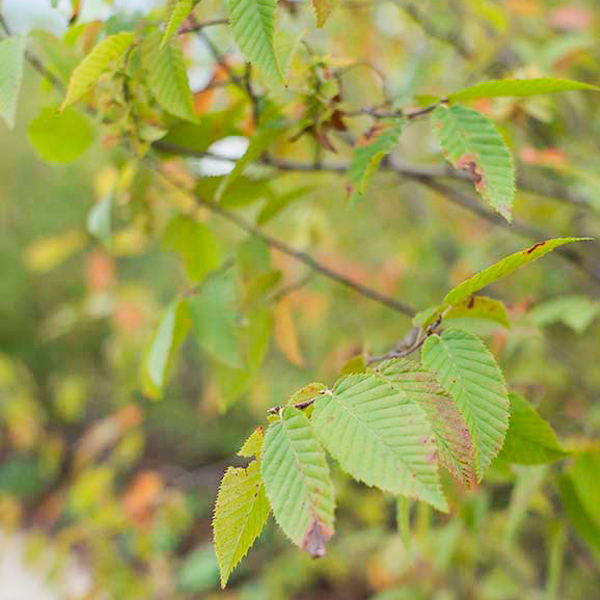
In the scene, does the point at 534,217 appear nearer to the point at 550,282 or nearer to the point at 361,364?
the point at 550,282

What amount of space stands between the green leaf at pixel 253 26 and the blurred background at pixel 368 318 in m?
0.25

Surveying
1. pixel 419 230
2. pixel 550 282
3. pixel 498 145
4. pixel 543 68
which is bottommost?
pixel 550 282

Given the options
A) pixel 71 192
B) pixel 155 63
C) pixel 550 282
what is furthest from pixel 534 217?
pixel 71 192

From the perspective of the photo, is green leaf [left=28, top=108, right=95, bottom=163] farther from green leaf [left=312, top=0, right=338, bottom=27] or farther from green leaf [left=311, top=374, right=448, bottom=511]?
green leaf [left=311, top=374, right=448, bottom=511]

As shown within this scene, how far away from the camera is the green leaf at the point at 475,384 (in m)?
0.63

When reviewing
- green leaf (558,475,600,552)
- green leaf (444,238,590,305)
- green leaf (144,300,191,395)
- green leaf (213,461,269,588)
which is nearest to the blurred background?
green leaf (558,475,600,552)

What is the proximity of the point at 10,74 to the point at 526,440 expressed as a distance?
2.27 feet

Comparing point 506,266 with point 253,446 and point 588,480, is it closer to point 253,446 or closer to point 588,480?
point 253,446

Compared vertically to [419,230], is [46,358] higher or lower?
lower

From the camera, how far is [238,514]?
0.61 metres

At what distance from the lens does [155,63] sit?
2.77 ft

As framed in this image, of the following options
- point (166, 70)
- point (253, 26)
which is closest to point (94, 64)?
point (166, 70)

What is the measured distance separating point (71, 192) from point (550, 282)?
5226 mm

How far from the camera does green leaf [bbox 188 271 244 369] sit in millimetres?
1056
